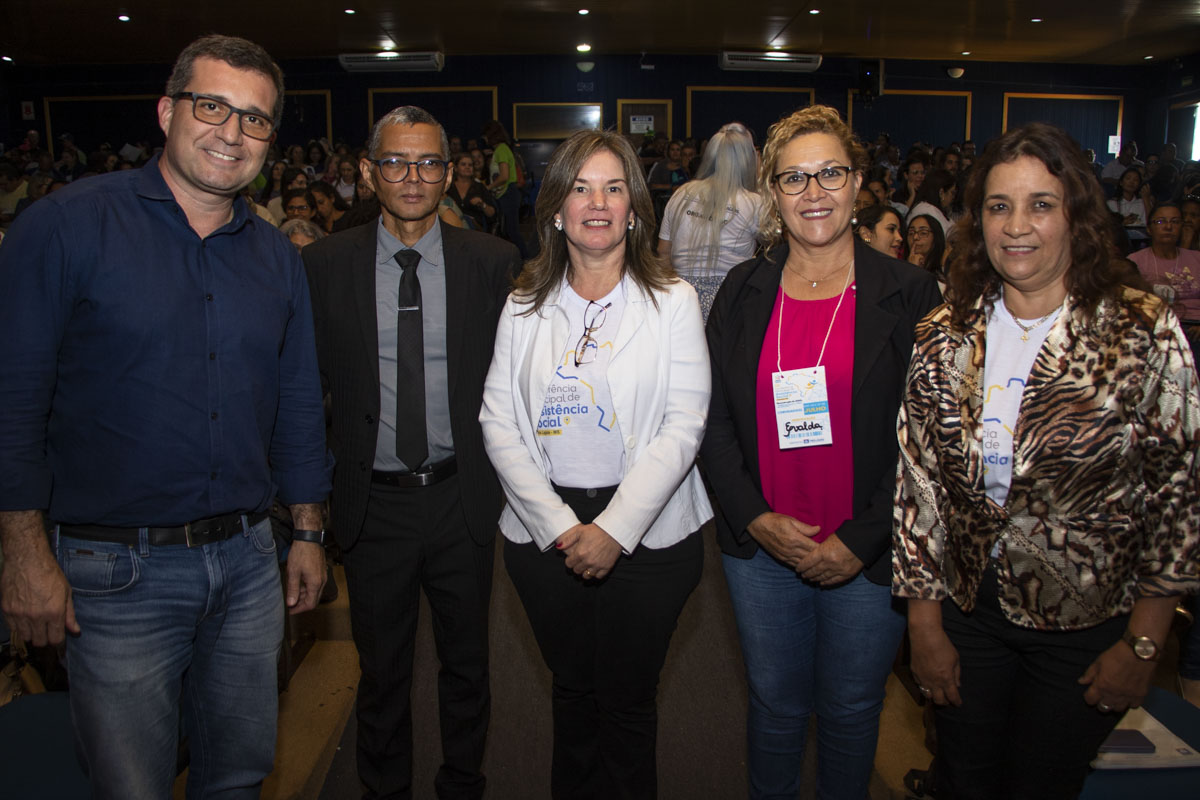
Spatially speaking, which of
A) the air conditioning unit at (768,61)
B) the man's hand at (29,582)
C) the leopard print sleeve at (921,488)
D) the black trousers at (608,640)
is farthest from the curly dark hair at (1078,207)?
the air conditioning unit at (768,61)

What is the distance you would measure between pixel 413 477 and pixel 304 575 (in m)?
0.36

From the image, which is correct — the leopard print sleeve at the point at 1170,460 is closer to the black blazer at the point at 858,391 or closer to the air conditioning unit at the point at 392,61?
the black blazer at the point at 858,391

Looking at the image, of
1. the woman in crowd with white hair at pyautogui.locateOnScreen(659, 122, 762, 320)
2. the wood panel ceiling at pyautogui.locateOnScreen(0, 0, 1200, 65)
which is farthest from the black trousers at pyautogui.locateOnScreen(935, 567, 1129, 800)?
the wood panel ceiling at pyautogui.locateOnScreen(0, 0, 1200, 65)

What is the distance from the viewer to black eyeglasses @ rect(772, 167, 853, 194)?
1.80 meters

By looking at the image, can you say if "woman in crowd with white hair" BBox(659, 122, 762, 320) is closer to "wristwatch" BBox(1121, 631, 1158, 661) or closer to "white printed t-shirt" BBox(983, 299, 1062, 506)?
"white printed t-shirt" BBox(983, 299, 1062, 506)

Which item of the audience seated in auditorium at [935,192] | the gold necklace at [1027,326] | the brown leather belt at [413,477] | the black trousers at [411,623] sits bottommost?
the black trousers at [411,623]

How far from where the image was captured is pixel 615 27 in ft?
41.9

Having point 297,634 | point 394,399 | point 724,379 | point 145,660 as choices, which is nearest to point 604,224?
point 724,379

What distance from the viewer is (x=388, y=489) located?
2119mm

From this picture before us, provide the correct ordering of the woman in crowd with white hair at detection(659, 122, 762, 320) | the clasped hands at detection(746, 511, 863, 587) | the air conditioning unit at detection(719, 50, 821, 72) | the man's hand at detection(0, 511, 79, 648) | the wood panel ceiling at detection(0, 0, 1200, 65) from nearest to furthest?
the man's hand at detection(0, 511, 79, 648), the clasped hands at detection(746, 511, 863, 587), the woman in crowd with white hair at detection(659, 122, 762, 320), the wood panel ceiling at detection(0, 0, 1200, 65), the air conditioning unit at detection(719, 50, 821, 72)

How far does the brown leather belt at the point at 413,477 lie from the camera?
2104 millimetres

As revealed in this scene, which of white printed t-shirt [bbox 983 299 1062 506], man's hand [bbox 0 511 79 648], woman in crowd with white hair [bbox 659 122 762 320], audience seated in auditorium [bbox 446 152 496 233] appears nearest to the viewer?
man's hand [bbox 0 511 79 648]

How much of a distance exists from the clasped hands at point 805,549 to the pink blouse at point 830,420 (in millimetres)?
50

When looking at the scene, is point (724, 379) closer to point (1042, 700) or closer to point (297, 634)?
point (1042, 700)
